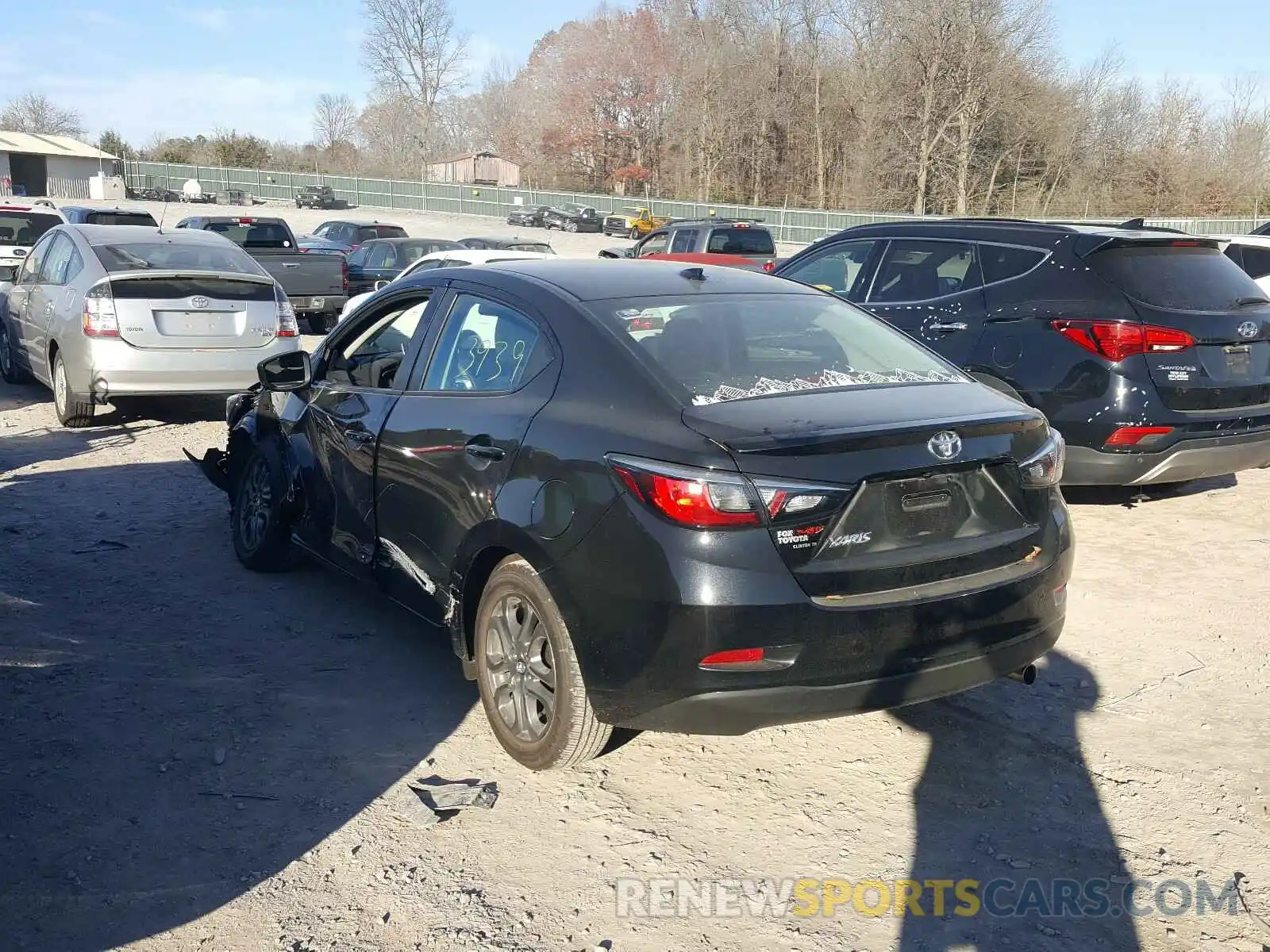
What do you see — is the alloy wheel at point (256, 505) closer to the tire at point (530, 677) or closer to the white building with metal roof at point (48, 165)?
the tire at point (530, 677)

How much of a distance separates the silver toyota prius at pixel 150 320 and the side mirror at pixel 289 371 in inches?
165

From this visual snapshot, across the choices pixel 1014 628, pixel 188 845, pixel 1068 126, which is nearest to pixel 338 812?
pixel 188 845

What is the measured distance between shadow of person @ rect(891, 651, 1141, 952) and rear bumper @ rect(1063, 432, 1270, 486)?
2230 millimetres

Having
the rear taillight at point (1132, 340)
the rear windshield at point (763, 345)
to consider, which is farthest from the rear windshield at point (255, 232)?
the rear windshield at point (763, 345)

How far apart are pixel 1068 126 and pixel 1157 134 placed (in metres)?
4.92

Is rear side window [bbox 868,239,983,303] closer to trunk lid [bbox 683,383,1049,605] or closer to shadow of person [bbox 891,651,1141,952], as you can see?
shadow of person [bbox 891,651,1141,952]

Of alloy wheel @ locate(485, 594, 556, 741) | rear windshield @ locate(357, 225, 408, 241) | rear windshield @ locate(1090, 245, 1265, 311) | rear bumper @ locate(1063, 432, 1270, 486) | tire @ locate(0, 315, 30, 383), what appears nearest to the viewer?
alloy wheel @ locate(485, 594, 556, 741)

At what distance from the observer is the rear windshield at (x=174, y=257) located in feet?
32.0

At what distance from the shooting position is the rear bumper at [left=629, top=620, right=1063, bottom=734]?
342cm

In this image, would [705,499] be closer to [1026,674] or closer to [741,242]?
[1026,674]

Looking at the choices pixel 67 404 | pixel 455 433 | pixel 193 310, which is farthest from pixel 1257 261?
pixel 67 404

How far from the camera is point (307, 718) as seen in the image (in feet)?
14.5

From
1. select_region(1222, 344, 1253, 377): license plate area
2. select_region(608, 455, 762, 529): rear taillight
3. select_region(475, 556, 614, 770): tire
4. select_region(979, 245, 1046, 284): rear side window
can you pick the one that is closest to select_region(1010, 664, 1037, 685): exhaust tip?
select_region(608, 455, 762, 529): rear taillight

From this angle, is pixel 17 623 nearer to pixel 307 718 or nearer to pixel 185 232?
pixel 307 718
